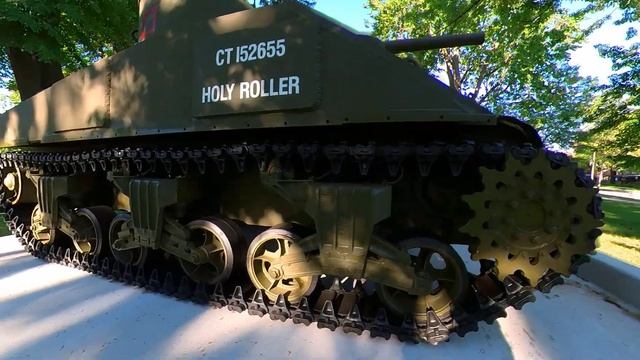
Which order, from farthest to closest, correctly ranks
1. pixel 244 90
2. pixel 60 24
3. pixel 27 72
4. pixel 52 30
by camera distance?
pixel 27 72 → pixel 60 24 → pixel 52 30 → pixel 244 90

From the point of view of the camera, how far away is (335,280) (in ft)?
14.5

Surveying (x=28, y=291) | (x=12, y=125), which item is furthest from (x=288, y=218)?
(x=12, y=125)

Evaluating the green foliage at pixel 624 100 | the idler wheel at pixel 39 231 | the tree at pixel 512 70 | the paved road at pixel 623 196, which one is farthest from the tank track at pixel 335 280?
the paved road at pixel 623 196

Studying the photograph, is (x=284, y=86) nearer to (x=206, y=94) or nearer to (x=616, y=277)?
(x=206, y=94)

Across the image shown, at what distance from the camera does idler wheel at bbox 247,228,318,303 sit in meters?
4.11

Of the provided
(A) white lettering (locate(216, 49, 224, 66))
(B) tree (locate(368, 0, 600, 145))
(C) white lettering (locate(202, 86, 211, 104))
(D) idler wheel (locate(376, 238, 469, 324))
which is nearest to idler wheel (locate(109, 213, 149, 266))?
(C) white lettering (locate(202, 86, 211, 104))

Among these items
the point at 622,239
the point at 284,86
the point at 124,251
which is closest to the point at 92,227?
the point at 124,251

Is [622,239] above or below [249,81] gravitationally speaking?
below

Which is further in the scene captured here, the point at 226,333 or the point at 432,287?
the point at 226,333

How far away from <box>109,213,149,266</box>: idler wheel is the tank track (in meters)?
0.12

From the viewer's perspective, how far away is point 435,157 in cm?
324

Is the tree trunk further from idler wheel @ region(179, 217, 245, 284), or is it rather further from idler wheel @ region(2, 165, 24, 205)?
idler wheel @ region(179, 217, 245, 284)

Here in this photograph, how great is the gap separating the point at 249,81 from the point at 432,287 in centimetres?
245

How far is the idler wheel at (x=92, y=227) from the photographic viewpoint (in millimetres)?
5586
